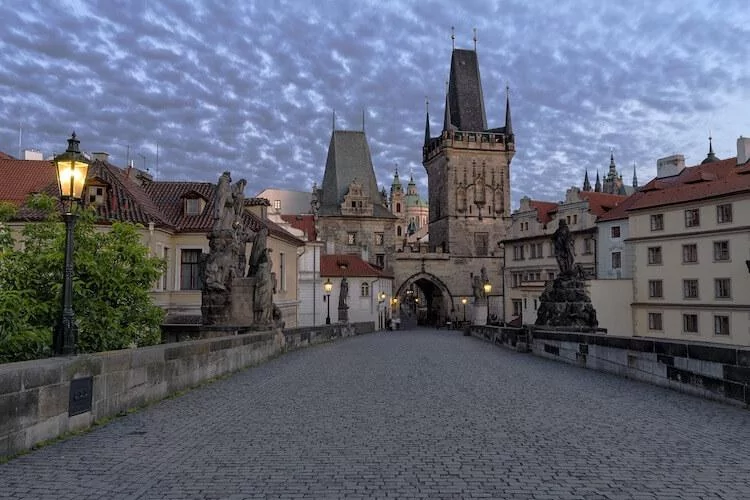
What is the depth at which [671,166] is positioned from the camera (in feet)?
159

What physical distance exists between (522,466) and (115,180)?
29976mm

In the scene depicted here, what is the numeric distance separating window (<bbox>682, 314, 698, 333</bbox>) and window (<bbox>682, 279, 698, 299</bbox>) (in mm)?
1128

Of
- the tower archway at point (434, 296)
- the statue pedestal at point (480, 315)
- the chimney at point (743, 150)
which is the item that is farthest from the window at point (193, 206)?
the tower archway at point (434, 296)

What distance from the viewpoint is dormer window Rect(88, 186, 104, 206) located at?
1203 inches

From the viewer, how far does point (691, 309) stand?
39.6m

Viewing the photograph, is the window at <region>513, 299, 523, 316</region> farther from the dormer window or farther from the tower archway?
the dormer window

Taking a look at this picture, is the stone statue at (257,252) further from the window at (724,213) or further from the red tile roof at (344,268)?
the red tile roof at (344,268)

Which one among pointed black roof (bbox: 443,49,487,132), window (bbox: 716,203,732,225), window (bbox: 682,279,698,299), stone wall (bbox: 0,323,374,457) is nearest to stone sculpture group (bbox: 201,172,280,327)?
stone wall (bbox: 0,323,374,457)

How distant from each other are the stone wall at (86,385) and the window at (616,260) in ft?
130

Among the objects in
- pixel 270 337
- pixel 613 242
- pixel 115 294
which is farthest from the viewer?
pixel 613 242

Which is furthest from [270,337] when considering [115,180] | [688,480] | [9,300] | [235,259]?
[115,180]

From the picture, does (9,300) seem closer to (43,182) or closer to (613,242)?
(43,182)

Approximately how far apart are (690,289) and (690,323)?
200 centimetres

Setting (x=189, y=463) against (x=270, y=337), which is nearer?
(x=189, y=463)
